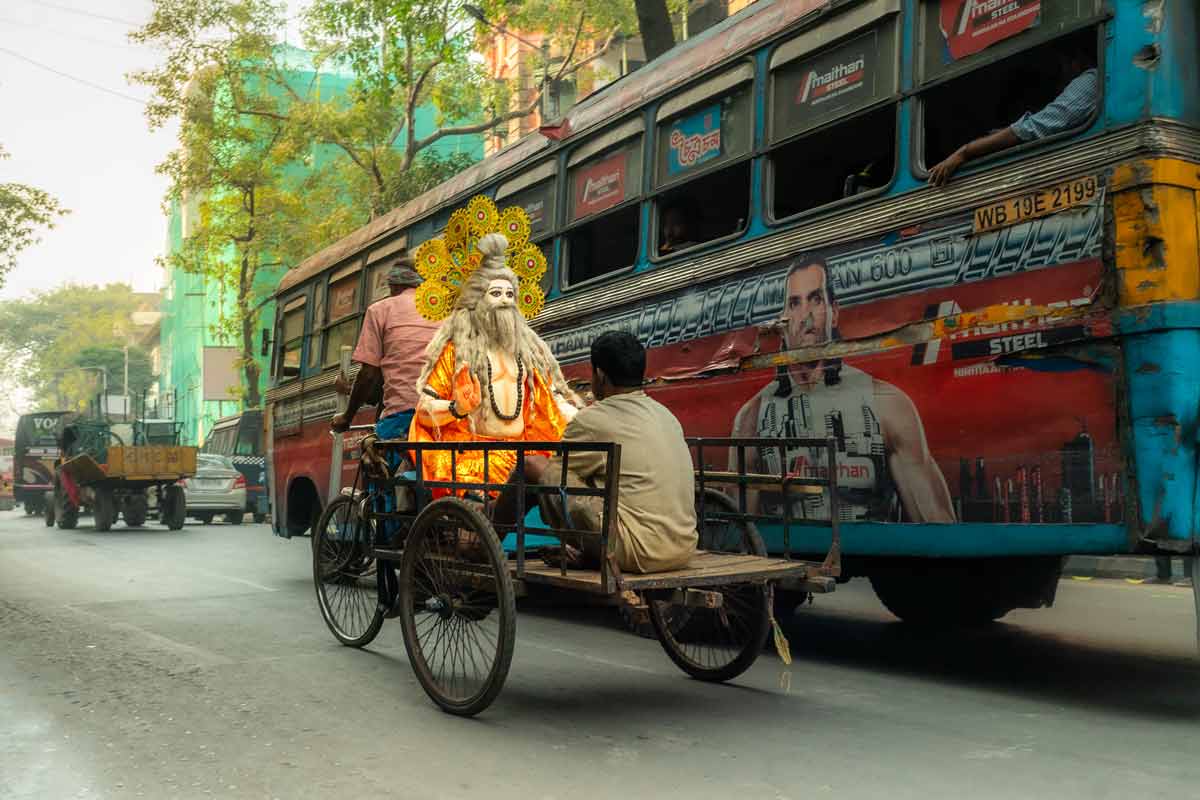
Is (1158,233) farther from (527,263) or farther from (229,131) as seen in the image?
(229,131)

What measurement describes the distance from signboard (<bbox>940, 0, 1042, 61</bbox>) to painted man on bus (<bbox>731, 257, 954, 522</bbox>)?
119cm

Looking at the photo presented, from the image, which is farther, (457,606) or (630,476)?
(457,606)

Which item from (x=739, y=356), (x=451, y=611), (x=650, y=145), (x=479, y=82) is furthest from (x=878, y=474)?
(x=479, y=82)

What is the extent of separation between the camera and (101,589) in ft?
32.9

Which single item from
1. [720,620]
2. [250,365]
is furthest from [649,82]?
[250,365]

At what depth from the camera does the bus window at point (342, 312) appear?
10.8 meters

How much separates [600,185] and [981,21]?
301cm

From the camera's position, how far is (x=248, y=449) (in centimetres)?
2941

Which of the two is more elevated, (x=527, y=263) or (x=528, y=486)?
(x=527, y=263)

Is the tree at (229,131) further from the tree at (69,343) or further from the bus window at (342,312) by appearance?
the tree at (69,343)

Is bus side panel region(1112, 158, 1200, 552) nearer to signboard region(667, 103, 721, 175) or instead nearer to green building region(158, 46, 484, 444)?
signboard region(667, 103, 721, 175)

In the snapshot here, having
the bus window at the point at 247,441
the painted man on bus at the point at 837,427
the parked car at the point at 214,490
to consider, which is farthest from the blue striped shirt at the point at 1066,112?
the bus window at the point at 247,441

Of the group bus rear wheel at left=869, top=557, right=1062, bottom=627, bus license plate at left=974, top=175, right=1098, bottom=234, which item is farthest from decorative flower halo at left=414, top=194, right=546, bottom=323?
bus rear wheel at left=869, top=557, right=1062, bottom=627

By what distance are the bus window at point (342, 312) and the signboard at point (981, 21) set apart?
6.51 metres
